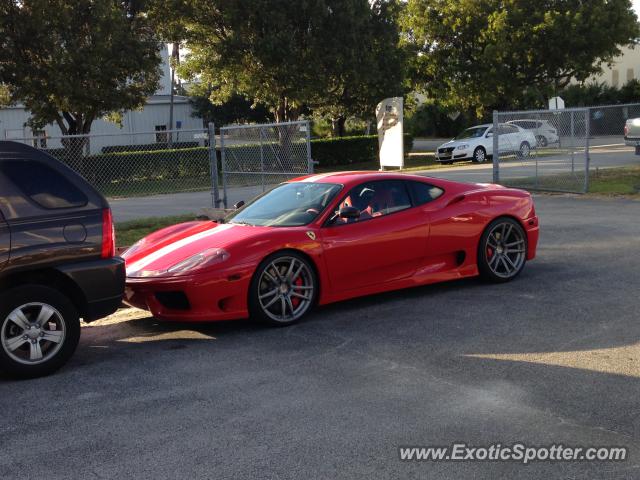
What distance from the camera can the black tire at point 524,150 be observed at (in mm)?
18428

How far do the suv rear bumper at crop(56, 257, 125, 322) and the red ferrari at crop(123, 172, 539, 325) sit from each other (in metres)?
0.65

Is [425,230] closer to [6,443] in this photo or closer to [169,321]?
[169,321]

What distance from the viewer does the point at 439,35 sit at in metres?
37.1

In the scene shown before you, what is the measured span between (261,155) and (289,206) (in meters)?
6.10

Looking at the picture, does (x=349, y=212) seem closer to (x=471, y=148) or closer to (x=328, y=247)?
(x=328, y=247)

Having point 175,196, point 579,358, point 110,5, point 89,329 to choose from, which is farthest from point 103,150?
point 579,358

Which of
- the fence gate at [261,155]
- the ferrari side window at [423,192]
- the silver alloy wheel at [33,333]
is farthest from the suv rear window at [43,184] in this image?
the fence gate at [261,155]

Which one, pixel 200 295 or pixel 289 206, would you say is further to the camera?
pixel 289 206

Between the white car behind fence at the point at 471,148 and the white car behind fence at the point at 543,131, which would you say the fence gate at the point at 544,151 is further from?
the white car behind fence at the point at 471,148

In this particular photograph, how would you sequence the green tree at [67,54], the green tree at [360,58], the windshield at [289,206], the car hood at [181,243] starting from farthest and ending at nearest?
the green tree at [360,58]
the green tree at [67,54]
the windshield at [289,206]
the car hood at [181,243]

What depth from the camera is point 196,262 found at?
670 centimetres

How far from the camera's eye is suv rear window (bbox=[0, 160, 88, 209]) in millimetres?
5777

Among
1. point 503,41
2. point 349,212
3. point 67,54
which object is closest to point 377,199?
point 349,212

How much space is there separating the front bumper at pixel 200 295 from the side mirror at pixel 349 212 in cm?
110
